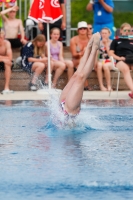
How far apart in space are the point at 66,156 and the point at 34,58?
27.1 feet

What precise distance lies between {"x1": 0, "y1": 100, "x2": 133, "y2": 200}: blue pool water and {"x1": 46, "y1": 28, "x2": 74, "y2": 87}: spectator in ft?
13.3

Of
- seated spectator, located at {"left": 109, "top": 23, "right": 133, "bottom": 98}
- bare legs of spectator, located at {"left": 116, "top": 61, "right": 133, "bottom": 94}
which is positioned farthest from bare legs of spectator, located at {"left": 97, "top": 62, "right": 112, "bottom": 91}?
bare legs of spectator, located at {"left": 116, "top": 61, "right": 133, "bottom": 94}

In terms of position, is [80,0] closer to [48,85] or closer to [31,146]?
[48,85]

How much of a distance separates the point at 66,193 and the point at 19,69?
10517 millimetres

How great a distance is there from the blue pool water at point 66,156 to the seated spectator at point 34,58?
3.94 metres

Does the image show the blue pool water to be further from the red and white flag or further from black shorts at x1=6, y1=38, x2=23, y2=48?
black shorts at x1=6, y1=38, x2=23, y2=48

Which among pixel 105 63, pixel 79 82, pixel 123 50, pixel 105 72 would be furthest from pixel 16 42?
pixel 79 82

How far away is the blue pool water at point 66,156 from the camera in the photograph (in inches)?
211

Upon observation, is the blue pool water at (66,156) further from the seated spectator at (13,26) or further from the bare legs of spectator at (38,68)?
the seated spectator at (13,26)

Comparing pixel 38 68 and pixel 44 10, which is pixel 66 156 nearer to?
pixel 44 10

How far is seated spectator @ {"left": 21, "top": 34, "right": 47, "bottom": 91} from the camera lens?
582 inches

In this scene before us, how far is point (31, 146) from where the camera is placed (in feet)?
24.5

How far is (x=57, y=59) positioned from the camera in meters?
15.2

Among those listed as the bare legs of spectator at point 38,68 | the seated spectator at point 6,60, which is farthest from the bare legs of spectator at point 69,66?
the seated spectator at point 6,60
